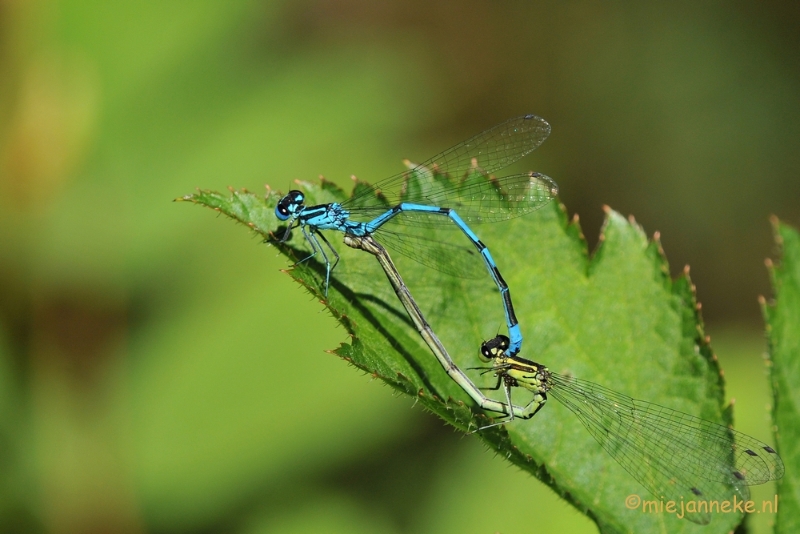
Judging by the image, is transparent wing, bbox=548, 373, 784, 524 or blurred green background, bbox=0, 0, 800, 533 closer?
transparent wing, bbox=548, 373, 784, 524

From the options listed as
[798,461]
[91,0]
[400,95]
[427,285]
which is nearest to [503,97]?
[400,95]

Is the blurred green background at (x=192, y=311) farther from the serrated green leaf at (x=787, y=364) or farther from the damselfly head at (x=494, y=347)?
the serrated green leaf at (x=787, y=364)

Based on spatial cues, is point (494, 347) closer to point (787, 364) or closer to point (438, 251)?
point (438, 251)

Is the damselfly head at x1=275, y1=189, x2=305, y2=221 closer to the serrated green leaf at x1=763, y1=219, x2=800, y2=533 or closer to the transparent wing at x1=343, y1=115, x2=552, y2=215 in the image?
the transparent wing at x1=343, y1=115, x2=552, y2=215

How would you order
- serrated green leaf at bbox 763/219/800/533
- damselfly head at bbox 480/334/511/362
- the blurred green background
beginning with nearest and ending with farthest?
1. serrated green leaf at bbox 763/219/800/533
2. damselfly head at bbox 480/334/511/362
3. the blurred green background

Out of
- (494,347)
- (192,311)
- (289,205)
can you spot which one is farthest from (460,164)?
(192,311)

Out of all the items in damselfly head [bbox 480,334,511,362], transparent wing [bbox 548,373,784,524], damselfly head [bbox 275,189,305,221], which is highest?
damselfly head [bbox 275,189,305,221]

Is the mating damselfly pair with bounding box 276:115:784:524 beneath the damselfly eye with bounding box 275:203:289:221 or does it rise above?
beneath

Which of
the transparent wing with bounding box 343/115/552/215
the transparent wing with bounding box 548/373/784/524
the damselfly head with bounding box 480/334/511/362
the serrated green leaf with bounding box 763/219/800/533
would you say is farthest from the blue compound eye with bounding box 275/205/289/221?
the serrated green leaf with bounding box 763/219/800/533

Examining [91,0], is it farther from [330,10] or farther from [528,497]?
[528,497]
